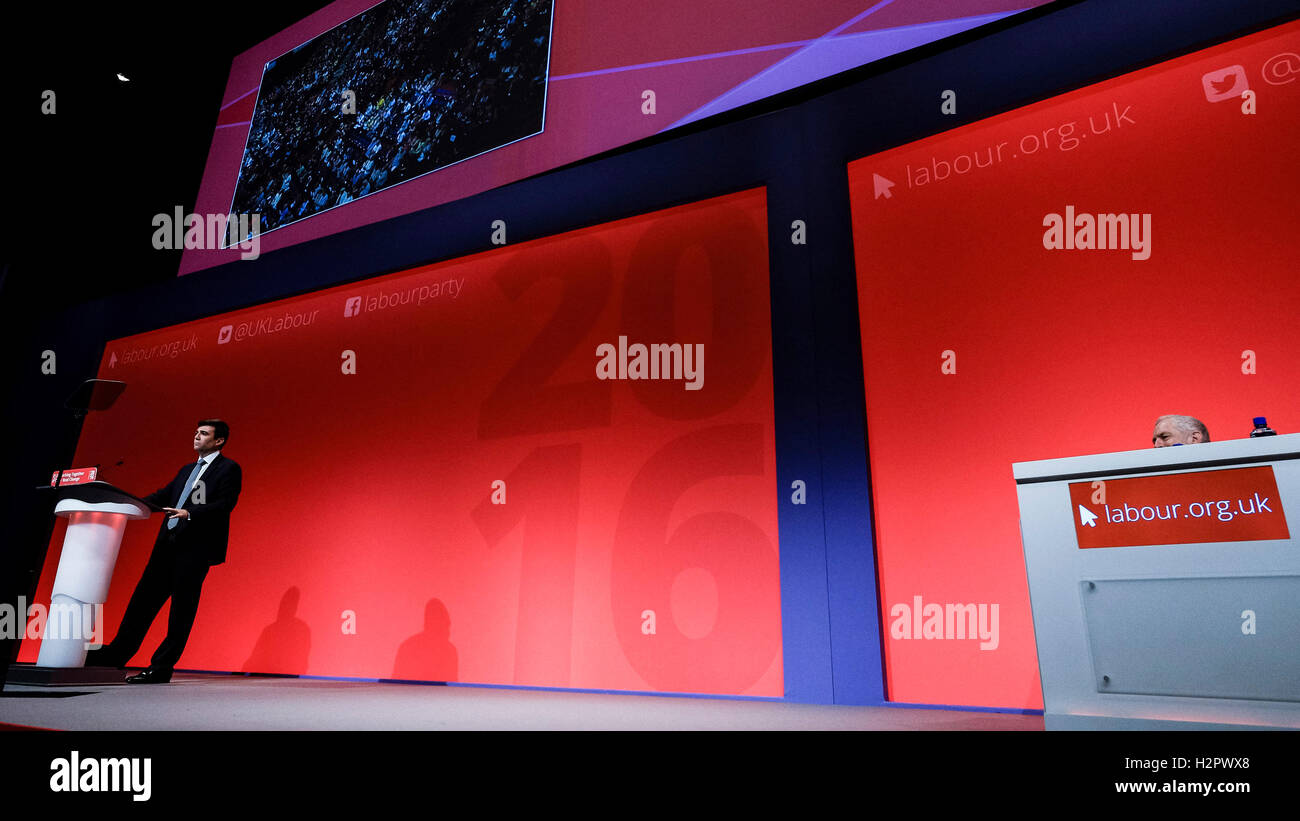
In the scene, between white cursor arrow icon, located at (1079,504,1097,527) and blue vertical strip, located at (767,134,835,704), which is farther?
blue vertical strip, located at (767,134,835,704)

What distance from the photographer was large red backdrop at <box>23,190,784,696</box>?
329cm

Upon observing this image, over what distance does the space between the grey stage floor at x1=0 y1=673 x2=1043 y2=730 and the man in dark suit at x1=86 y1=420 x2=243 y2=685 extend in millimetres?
343

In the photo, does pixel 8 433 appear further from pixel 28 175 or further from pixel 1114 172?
pixel 1114 172

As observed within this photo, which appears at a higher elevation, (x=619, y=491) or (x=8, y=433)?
(x=8, y=433)

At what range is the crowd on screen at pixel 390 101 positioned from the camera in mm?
4527

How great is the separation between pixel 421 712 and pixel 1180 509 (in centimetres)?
211

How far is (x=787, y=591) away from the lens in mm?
3016

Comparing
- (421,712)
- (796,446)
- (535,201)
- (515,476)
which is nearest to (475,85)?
(535,201)

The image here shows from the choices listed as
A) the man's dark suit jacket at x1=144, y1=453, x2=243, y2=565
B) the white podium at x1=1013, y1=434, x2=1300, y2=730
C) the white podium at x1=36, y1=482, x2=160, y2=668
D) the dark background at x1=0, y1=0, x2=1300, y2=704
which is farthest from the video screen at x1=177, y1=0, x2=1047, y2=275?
the white podium at x1=1013, y1=434, x2=1300, y2=730

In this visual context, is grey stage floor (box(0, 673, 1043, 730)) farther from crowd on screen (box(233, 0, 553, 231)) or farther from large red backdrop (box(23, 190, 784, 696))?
crowd on screen (box(233, 0, 553, 231))

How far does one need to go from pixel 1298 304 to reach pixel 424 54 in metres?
5.01

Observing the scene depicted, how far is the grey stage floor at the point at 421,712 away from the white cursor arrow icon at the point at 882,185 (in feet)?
7.40

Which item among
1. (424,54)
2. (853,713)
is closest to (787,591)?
(853,713)

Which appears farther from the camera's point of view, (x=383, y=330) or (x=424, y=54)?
Answer: (x=424, y=54)
